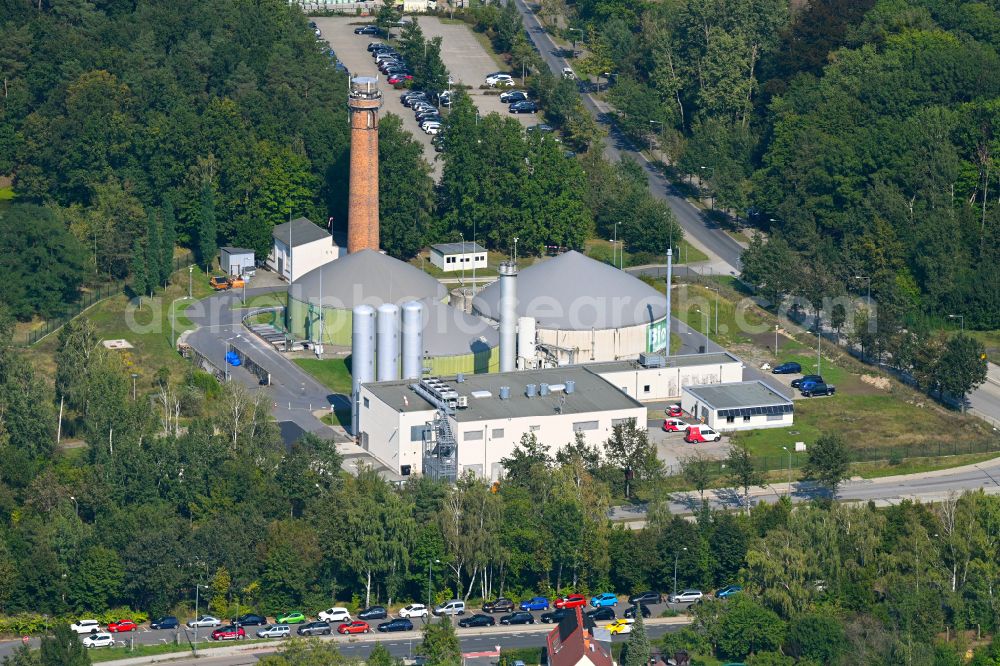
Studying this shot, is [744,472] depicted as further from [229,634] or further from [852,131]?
[852,131]

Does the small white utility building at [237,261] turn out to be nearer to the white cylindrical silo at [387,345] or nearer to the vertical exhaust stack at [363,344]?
the vertical exhaust stack at [363,344]

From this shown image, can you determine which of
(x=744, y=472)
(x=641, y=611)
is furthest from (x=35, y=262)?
(x=641, y=611)

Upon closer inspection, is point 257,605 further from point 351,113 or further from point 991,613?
point 351,113

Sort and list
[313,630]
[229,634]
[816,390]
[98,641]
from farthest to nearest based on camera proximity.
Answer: [816,390], [313,630], [229,634], [98,641]

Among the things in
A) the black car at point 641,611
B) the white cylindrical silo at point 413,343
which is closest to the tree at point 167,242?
the white cylindrical silo at point 413,343

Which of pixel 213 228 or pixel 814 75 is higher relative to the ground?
pixel 814 75

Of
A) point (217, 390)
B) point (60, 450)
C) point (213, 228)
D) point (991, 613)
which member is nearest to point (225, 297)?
point (213, 228)
